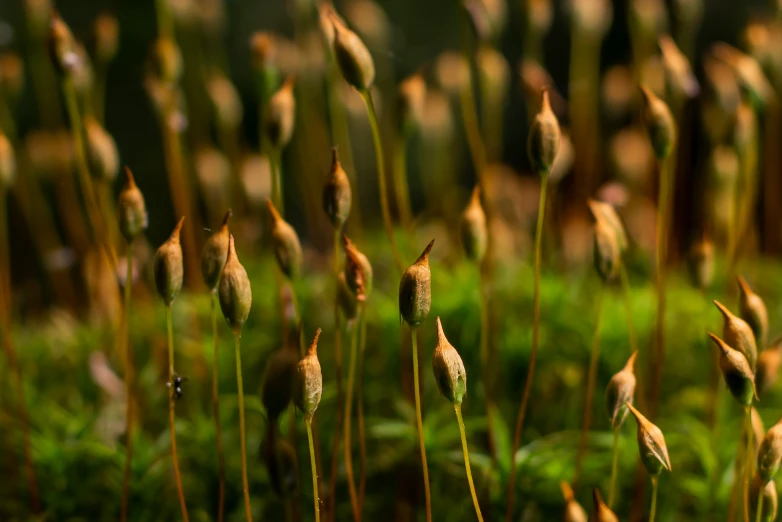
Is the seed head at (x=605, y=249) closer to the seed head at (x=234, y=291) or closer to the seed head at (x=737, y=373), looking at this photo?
the seed head at (x=737, y=373)

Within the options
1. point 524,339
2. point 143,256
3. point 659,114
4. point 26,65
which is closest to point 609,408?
point 659,114

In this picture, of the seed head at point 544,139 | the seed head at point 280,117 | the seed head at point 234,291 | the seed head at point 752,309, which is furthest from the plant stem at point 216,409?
the seed head at point 752,309

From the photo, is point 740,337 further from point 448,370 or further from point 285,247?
point 285,247

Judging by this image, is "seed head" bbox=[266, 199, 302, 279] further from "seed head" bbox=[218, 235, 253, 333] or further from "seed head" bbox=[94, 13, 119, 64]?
"seed head" bbox=[94, 13, 119, 64]

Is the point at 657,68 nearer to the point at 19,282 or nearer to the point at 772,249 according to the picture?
the point at 772,249

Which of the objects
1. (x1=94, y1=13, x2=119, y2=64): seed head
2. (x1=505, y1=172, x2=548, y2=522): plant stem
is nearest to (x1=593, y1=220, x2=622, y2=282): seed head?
(x1=505, y1=172, x2=548, y2=522): plant stem

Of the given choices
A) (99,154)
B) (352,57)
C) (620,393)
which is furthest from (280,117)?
(620,393)

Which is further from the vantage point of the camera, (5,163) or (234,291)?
(5,163)
